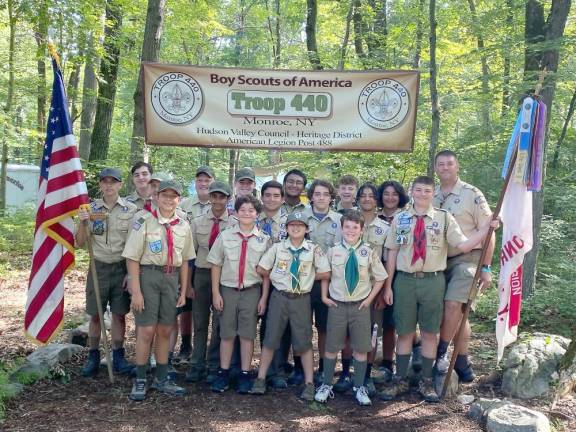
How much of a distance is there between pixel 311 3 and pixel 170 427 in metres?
11.8

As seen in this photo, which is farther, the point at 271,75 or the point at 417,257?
the point at 271,75

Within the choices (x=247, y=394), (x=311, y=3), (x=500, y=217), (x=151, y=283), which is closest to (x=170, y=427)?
(x=247, y=394)

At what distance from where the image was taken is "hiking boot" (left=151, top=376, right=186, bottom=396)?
4.50 m

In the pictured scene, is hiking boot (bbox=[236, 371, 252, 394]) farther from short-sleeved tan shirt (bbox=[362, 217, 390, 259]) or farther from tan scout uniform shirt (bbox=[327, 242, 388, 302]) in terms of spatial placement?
short-sleeved tan shirt (bbox=[362, 217, 390, 259])

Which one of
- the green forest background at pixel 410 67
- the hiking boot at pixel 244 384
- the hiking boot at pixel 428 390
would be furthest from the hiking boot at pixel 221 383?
the green forest background at pixel 410 67

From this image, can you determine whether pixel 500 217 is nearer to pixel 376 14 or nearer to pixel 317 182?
pixel 317 182

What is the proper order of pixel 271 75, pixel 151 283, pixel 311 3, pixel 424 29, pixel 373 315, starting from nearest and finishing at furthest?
pixel 151 283 → pixel 373 315 → pixel 271 75 → pixel 424 29 → pixel 311 3

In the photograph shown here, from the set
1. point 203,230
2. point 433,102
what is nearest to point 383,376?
point 203,230

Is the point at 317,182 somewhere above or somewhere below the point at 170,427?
above

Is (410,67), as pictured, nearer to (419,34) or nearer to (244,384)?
(419,34)

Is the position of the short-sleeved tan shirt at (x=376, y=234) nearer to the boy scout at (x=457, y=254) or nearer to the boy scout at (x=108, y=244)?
the boy scout at (x=457, y=254)

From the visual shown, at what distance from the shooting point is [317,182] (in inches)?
195

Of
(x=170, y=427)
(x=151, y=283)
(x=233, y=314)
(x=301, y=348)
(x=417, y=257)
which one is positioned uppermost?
(x=417, y=257)

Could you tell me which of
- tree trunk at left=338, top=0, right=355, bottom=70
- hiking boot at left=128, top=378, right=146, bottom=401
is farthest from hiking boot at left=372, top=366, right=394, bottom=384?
tree trunk at left=338, top=0, right=355, bottom=70
